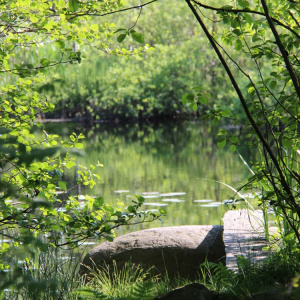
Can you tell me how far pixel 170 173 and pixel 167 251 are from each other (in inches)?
252

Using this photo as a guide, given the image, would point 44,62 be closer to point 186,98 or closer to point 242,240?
point 186,98

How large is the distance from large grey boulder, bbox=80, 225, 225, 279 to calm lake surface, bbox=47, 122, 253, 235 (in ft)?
1.46

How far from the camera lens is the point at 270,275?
10.5 feet

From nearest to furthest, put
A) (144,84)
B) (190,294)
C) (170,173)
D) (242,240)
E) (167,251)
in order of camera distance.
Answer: (190,294)
(242,240)
(167,251)
(170,173)
(144,84)

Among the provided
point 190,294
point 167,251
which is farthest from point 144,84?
point 190,294

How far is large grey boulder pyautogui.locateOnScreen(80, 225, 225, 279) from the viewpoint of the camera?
4.76 metres

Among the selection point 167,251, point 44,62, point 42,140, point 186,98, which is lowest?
point 167,251

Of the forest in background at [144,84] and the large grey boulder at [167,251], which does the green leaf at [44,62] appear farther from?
the forest in background at [144,84]

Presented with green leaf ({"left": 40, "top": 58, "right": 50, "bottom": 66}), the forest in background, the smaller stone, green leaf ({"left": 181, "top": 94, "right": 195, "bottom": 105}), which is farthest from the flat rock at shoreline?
the forest in background

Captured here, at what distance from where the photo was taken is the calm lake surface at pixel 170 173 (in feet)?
25.4

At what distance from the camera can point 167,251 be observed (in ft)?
15.7

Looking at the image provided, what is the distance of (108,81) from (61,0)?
79.8 ft

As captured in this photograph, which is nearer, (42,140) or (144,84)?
(42,140)

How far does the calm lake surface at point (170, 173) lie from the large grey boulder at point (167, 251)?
0.44m
